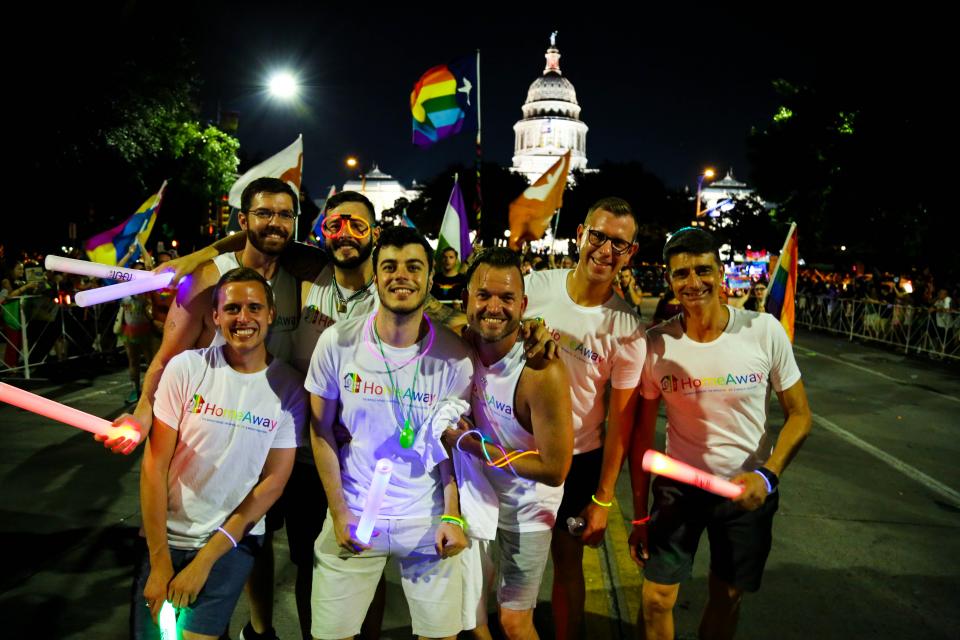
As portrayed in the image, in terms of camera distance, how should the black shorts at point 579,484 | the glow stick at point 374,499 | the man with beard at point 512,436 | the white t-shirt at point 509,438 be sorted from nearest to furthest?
the glow stick at point 374,499 → the man with beard at point 512,436 → the white t-shirt at point 509,438 → the black shorts at point 579,484

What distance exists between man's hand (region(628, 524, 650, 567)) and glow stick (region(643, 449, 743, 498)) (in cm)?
59

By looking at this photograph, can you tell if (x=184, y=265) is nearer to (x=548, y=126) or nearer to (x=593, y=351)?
(x=593, y=351)

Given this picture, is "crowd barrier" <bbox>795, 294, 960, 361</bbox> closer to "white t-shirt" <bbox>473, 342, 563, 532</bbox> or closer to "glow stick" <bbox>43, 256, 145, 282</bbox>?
"white t-shirt" <bbox>473, 342, 563, 532</bbox>

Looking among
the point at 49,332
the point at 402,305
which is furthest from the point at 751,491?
the point at 49,332

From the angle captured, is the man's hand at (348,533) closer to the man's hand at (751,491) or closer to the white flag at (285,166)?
the man's hand at (751,491)

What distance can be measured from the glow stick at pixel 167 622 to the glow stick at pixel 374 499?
2.79 feet

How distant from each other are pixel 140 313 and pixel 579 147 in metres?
129

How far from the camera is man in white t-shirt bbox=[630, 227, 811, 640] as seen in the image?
3133 millimetres

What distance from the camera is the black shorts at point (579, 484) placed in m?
3.35

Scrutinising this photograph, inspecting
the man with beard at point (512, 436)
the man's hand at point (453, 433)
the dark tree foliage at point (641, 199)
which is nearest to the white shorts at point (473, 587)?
the man with beard at point (512, 436)

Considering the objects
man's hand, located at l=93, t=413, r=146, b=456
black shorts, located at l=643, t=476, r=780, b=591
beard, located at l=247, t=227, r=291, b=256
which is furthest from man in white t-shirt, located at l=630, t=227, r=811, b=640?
man's hand, located at l=93, t=413, r=146, b=456

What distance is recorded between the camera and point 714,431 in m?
3.16

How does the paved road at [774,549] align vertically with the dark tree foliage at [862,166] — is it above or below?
below

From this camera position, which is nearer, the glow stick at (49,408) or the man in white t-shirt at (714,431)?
the glow stick at (49,408)
